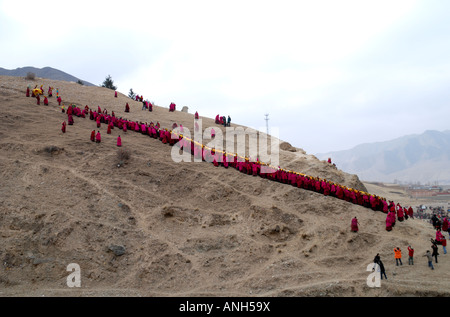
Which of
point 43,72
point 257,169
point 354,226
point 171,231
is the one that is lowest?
point 171,231

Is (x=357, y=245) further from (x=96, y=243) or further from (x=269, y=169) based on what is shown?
(x=96, y=243)

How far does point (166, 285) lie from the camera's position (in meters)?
10.7

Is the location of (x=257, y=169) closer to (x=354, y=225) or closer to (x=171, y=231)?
(x=354, y=225)

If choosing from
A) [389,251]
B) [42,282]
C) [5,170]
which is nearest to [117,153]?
[5,170]

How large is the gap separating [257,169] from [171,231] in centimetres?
614

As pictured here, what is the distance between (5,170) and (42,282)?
6.76 metres

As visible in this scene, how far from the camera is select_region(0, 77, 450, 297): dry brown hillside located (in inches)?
410

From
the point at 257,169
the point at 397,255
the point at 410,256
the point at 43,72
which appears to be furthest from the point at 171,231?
the point at 43,72
